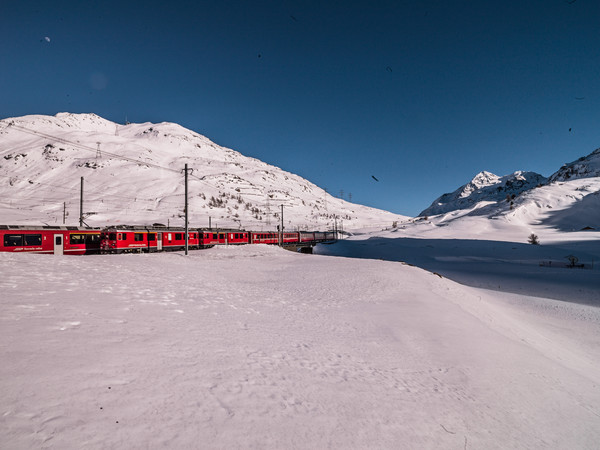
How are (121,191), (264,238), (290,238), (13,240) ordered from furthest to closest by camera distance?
Answer: (121,191)
(290,238)
(264,238)
(13,240)

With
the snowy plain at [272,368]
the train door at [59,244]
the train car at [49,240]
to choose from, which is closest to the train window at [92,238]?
the train car at [49,240]

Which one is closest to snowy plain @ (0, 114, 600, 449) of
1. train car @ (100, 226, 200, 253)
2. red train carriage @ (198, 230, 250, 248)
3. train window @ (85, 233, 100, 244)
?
train car @ (100, 226, 200, 253)

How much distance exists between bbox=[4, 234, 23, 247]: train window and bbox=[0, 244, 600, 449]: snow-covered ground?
51.5ft

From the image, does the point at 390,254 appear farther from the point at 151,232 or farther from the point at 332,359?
the point at 332,359

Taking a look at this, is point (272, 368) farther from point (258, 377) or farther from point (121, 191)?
point (121, 191)

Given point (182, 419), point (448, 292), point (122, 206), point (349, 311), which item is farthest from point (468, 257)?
point (122, 206)

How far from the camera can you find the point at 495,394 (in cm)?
450

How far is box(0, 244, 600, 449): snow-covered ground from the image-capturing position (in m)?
2.73

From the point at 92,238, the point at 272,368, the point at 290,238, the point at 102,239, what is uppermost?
the point at 92,238

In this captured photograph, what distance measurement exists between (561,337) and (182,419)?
16080 mm

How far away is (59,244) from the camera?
22531mm

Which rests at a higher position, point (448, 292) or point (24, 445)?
point (24, 445)

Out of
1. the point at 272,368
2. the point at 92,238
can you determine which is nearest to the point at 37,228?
the point at 92,238

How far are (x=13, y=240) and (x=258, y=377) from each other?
2584cm
